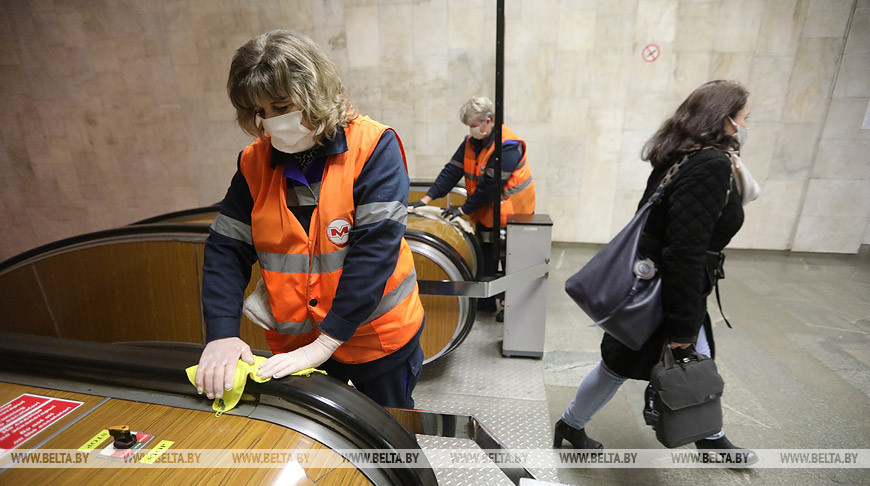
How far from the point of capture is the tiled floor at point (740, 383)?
82.4 inches

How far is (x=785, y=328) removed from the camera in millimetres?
3256

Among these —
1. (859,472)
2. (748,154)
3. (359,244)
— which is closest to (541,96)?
(748,154)

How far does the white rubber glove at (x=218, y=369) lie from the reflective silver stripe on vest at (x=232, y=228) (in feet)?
1.11

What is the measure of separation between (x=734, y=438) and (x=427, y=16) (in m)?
4.95

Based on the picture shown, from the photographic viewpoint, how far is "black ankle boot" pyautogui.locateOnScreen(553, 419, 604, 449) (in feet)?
6.78

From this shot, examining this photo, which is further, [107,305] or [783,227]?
[783,227]

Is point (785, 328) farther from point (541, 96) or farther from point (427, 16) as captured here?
point (427, 16)

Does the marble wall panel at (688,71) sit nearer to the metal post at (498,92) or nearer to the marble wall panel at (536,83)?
the marble wall panel at (536,83)

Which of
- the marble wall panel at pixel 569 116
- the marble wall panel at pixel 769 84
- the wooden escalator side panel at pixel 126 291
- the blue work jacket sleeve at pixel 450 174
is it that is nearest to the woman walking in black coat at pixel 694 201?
the blue work jacket sleeve at pixel 450 174

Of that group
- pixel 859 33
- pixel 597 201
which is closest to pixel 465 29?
pixel 597 201

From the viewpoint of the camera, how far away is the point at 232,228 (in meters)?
1.18

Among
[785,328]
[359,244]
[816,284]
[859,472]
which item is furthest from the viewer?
[816,284]

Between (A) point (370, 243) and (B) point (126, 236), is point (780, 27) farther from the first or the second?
(B) point (126, 236)

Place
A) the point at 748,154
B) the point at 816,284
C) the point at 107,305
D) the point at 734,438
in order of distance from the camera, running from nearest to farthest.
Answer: the point at 734,438, the point at 107,305, the point at 816,284, the point at 748,154
